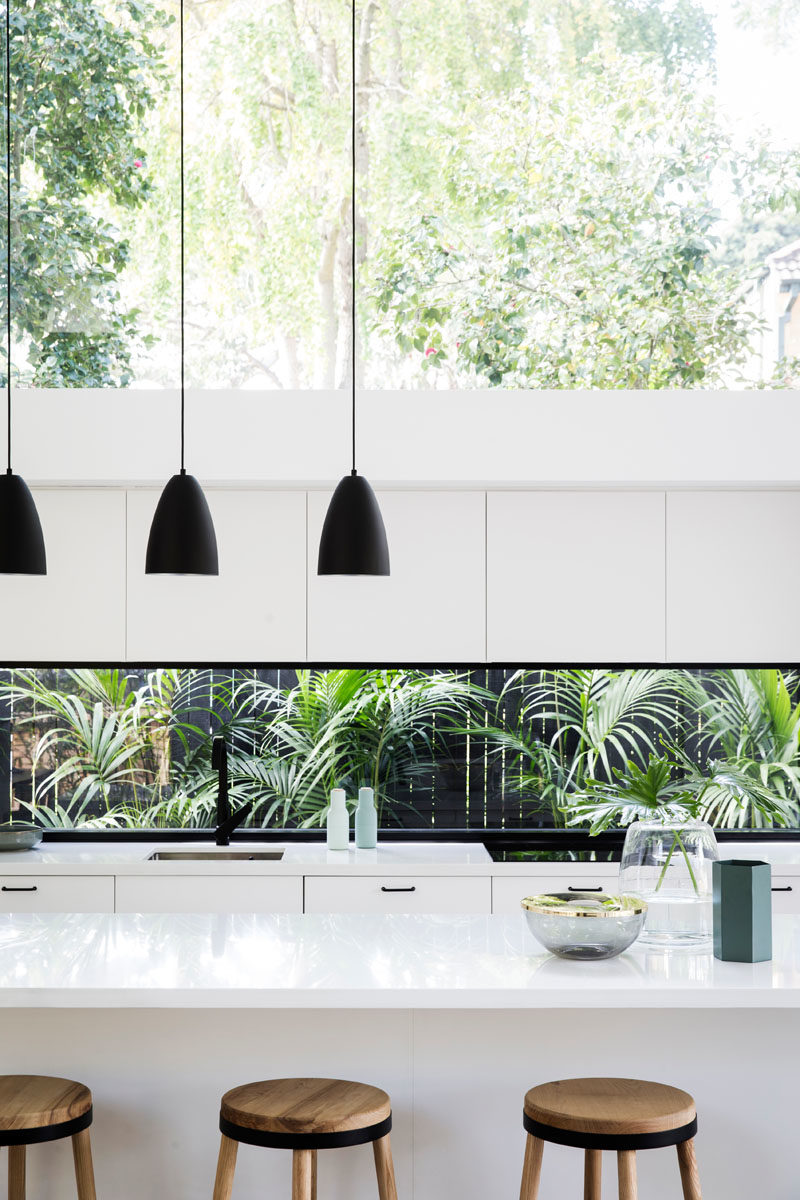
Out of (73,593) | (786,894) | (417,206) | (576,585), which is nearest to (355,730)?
(576,585)

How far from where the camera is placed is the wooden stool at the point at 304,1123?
2.22 m

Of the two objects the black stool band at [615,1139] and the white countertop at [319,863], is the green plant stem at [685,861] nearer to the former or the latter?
the black stool band at [615,1139]

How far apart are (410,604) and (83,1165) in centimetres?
254

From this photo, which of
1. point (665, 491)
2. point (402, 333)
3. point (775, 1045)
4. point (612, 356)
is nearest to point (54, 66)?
point (402, 333)

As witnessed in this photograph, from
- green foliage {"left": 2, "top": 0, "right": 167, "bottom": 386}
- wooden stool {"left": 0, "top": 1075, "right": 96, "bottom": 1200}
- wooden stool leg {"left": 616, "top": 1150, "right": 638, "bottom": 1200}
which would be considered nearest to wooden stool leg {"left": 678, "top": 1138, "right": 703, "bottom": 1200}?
wooden stool leg {"left": 616, "top": 1150, "right": 638, "bottom": 1200}

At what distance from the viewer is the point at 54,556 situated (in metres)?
4.50

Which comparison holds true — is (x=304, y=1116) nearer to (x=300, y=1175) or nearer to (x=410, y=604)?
(x=300, y=1175)

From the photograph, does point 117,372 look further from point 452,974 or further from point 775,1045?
point 775,1045

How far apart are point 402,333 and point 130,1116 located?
3.41 meters

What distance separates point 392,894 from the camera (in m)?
4.25

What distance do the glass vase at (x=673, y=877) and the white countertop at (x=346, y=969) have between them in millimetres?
91

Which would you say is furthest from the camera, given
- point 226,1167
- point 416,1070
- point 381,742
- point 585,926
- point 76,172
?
point 381,742

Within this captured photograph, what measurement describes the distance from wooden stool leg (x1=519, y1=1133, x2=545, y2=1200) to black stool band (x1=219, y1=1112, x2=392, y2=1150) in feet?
1.06

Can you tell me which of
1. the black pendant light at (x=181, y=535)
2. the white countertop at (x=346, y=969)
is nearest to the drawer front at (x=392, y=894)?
the white countertop at (x=346, y=969)
